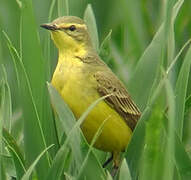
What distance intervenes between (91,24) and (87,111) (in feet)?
3.87

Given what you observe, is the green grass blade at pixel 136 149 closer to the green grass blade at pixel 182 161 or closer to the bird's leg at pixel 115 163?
the green grass blade at pixel 182 161

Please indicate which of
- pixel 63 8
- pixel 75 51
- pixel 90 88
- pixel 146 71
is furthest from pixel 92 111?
pixel 63 8

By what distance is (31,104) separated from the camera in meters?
3.03

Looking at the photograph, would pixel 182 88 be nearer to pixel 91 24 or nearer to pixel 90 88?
pixel 90 88

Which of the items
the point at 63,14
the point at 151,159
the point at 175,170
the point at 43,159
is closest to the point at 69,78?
the point at 63,14

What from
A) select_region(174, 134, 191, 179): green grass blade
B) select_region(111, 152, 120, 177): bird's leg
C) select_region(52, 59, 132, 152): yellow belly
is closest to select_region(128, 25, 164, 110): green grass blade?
select_region(52, 59, 132, 152): yellow belly

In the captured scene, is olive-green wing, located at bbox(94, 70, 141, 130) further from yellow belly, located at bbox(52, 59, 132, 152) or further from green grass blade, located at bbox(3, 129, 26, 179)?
green grass blade, located at bbox(3, 129, 26, 179)

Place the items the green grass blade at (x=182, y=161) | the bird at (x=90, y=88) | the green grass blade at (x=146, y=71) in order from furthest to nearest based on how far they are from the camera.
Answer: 1. the bird at (x=90, y=88)
2. the green grass blade at (x=146, y=71)
3. the green grass blade at (x=182, y=161)

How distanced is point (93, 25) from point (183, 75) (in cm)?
83

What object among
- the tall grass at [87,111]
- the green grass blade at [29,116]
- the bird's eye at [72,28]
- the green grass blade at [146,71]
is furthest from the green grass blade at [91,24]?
the green grass blade at [29,116]

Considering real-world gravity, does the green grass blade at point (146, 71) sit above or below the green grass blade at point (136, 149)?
above

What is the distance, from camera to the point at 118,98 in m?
3.62

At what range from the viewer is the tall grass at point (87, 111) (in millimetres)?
2609

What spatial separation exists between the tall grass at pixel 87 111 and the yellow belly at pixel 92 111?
10 cm
